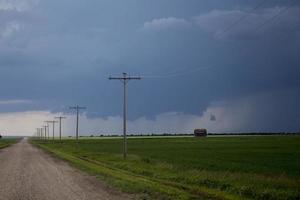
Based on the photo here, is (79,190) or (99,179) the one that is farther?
(99,179)

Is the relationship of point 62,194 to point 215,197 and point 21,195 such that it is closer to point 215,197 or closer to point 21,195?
point 21,195

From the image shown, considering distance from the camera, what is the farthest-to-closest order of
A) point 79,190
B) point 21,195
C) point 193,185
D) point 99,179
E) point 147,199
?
point 99,179 < point 193,185 < point 79,190 < point 21,195 < point 147,199

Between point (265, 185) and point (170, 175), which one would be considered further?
point (170, 175)

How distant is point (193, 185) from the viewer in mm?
25172

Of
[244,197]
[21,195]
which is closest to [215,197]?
[244,197]

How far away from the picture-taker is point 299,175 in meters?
29.7

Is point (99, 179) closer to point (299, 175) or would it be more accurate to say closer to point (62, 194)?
point (62, 194)

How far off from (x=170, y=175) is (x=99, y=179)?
14.7 feet

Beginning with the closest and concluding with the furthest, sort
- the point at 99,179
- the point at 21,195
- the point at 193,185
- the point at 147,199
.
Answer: the point at 147,199
the point at 21,195
the point at 193,185
the point at 99,179

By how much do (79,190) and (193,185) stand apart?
588 cm

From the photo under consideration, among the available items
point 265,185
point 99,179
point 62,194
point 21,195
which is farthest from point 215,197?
point 99,179

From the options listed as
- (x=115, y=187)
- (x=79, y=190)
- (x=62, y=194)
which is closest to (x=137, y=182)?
(x=115, y=187)

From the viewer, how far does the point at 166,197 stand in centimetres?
1992

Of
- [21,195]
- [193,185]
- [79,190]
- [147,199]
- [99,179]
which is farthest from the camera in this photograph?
[99,179]
